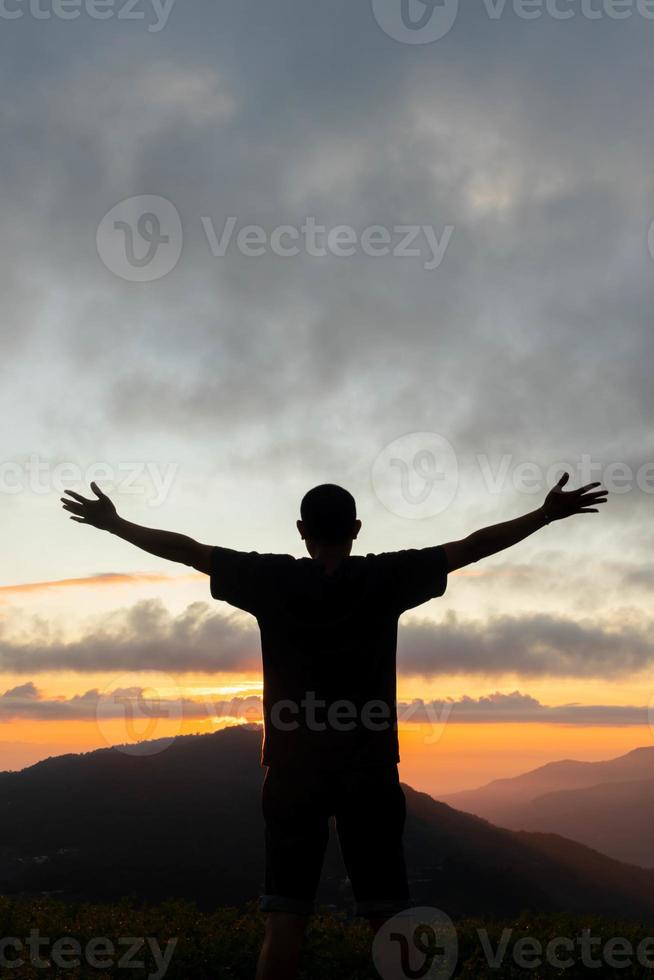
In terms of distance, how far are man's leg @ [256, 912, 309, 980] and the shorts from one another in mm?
47

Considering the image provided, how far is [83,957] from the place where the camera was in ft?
24.3

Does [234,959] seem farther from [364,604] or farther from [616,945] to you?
[364,604]

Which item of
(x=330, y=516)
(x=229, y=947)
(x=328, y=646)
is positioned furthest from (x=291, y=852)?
(x=229, y=947)

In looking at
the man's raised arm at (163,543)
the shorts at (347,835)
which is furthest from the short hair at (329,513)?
the shorts at (347,835)

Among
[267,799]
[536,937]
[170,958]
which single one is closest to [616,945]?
[536,937]

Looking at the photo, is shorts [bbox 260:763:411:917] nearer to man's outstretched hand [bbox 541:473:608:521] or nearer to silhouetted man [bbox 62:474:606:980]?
silhouetted man [bbox 62:474:606:980]

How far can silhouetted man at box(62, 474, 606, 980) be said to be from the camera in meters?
4.18

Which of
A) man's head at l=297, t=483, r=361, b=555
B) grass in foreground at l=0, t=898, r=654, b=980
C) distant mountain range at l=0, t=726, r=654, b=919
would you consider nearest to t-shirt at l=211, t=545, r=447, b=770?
man's head at l=297, t=483, r=361, b=555

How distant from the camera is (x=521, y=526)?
479 cm

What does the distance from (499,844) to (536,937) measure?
6467 cm

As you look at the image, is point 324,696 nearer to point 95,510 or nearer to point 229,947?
point 95,510

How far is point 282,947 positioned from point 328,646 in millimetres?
1417

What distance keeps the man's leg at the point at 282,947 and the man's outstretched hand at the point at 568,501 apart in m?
2.50

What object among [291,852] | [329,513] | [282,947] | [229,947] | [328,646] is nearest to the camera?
[282,947]
